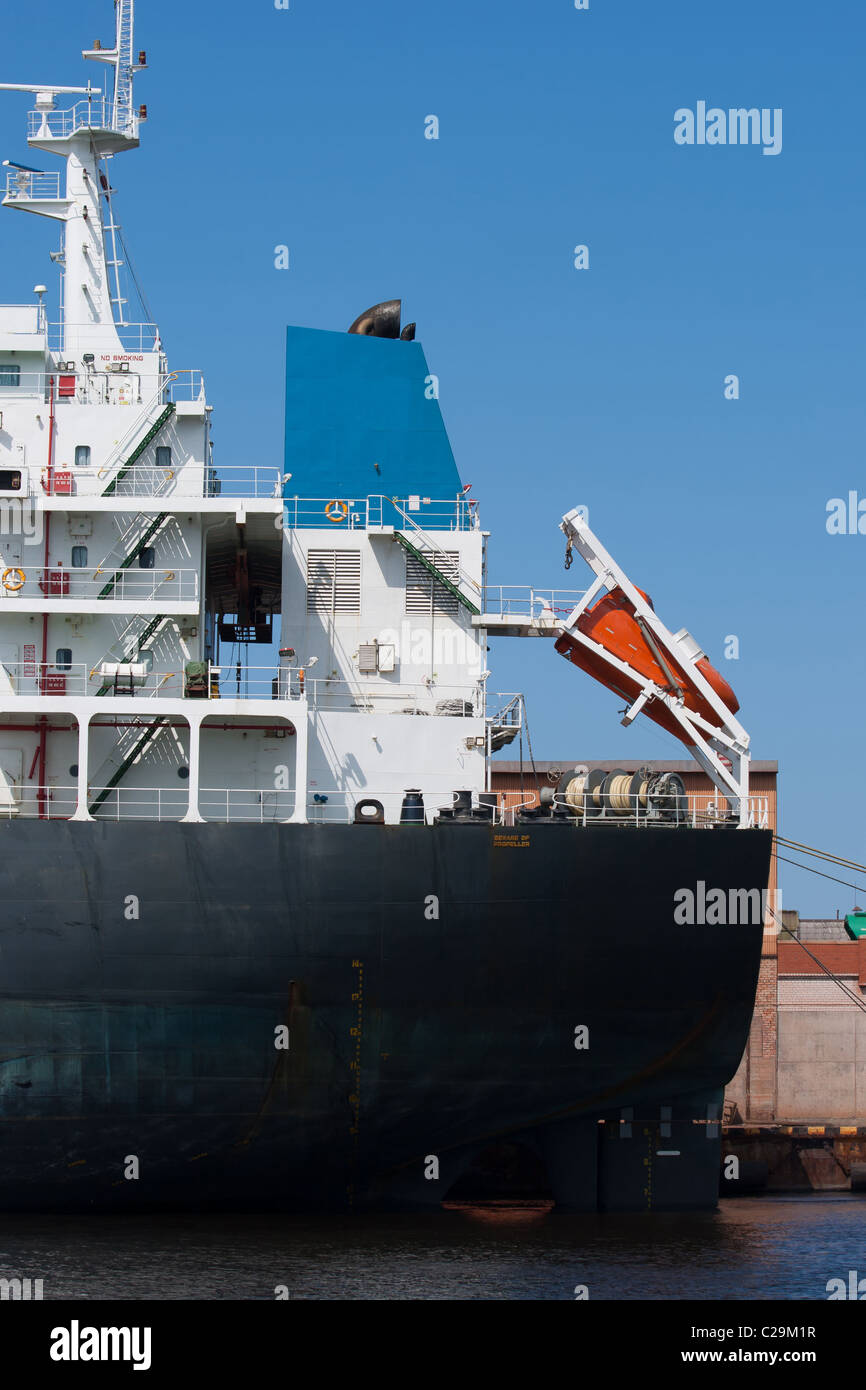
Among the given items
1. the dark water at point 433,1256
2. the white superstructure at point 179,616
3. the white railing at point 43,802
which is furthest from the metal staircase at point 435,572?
the dark water at point 433,1256

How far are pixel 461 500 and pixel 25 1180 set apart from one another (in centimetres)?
1423

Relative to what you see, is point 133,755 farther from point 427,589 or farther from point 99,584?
point 427,589

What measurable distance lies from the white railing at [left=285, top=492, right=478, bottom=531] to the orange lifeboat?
2.87 m

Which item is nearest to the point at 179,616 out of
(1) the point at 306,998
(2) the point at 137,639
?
(2) the point at 137,639

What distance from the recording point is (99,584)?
101 feet

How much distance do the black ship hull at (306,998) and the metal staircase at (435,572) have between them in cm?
516

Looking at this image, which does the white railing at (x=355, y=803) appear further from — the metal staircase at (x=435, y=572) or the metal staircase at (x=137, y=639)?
the metal staircase at (x=137, y=639)

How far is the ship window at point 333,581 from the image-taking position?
31469 millimetres

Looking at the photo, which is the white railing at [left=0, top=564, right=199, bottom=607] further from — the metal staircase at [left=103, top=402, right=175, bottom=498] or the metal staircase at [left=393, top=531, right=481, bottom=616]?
the metal staircase at [left=393, top=531, right=481, bottom=616]

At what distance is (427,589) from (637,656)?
163 inches

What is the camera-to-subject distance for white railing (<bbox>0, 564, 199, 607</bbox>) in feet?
99.6

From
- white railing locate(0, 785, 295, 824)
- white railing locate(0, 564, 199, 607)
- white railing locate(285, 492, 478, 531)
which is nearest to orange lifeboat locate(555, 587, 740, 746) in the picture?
white railing locate(285, 492, 478, 531)

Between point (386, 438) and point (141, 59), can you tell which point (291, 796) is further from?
point (141, 59)
